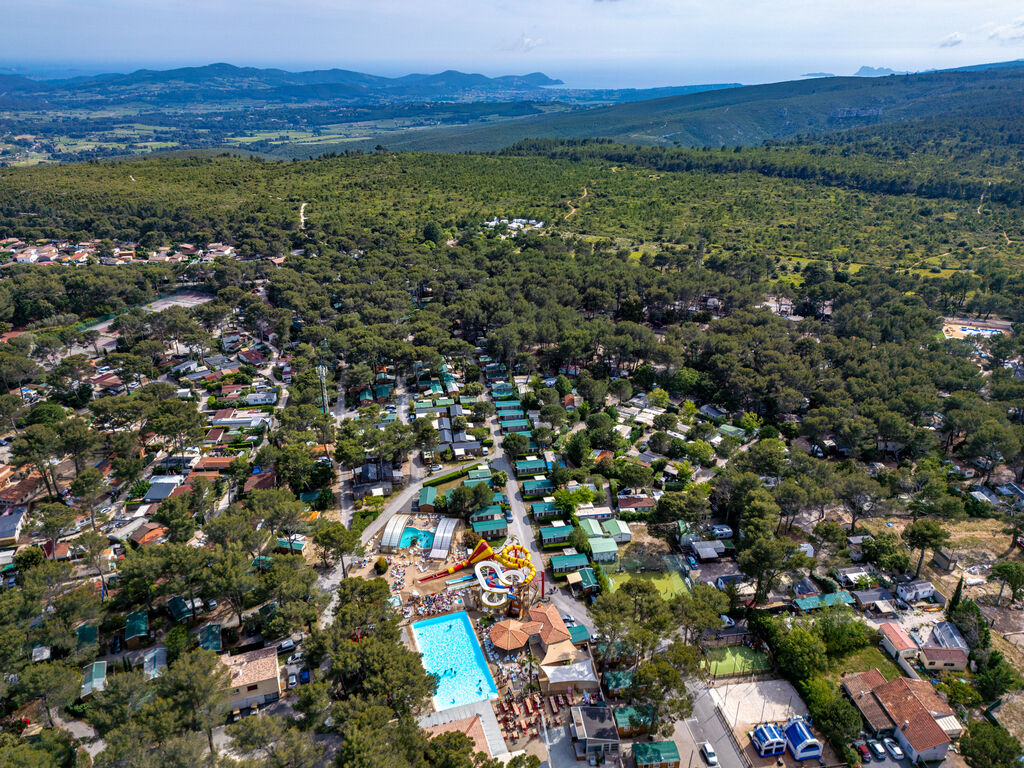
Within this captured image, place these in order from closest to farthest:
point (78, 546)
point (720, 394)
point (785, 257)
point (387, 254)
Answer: point (78, 546) → point (720, 394) → point (387, 254) → point (785, 257)

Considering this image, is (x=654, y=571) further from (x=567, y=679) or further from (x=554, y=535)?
(x=567, y=679)

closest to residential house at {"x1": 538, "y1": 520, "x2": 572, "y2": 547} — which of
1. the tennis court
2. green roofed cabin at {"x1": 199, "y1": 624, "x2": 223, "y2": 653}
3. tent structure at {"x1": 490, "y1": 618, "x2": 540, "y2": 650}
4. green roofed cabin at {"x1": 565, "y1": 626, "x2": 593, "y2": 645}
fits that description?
green roofed cabin at {"x1": 565, "y1": 626, "x2": 593, "y2": 645}

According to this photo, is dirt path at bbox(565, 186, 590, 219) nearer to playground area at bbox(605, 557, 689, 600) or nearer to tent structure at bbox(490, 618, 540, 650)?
playground area at bbox(605, 557, 689, 600)

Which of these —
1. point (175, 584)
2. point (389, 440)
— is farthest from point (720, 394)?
point (175, 584)

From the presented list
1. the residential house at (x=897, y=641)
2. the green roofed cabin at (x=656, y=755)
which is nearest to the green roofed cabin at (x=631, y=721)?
the green roofed cabin at (x=656, y=755)

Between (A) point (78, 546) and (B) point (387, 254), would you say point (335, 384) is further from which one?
(B) point (387, 254)

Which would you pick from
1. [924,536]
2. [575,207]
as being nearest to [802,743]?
[924,536]
